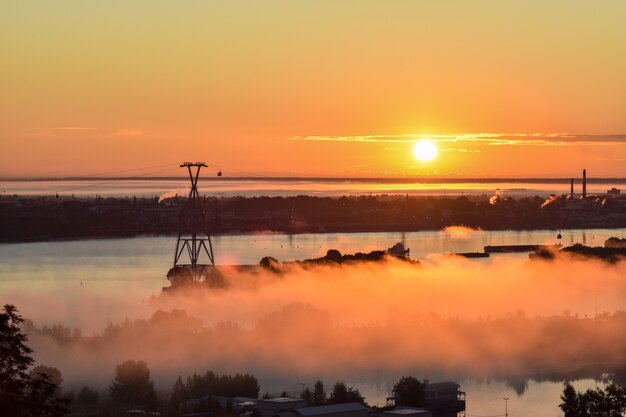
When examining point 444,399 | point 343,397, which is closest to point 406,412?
point 343,397

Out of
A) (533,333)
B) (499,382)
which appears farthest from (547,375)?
(533,333)

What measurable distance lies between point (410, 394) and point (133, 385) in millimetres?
4605

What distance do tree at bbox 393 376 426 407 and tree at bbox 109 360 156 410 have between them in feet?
13.0

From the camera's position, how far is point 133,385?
65.8 feet

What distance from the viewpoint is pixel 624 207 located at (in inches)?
3511

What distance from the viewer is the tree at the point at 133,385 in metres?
19.6

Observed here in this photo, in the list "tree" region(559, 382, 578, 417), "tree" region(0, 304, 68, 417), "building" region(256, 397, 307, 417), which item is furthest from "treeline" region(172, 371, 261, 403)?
"tree" region(0, 304, 68, 417)

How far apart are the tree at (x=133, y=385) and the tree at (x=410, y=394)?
155 inches

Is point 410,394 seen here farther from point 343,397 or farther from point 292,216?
point 292,216

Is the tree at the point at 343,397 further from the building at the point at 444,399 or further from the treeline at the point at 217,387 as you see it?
the treeline at the point at 217,387

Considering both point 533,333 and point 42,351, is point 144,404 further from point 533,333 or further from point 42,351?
point 533,333

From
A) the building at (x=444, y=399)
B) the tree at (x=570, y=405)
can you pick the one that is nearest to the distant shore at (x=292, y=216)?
the building at (x=444, y=399)

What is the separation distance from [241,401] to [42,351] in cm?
650

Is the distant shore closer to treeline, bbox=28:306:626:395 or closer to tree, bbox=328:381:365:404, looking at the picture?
treeline, bbox=28:306:626:395
